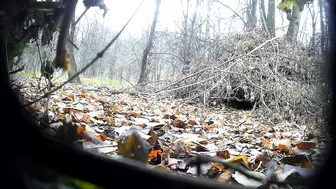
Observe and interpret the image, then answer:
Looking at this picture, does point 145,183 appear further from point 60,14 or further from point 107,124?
point 107,124

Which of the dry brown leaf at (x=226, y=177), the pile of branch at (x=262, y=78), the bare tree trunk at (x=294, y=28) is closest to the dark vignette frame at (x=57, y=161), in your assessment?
the dry brown leaf at (x=226, y=177)

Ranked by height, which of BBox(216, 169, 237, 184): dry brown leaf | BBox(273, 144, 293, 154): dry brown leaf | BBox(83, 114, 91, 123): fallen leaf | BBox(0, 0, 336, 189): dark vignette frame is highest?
BBox(0, 0, 336, 189): dark vignette frame

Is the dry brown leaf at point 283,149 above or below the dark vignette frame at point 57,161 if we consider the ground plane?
below

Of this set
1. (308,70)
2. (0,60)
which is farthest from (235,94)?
(0,60)

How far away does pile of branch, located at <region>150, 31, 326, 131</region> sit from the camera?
4055mm

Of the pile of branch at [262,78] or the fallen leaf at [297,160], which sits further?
the pile of branch at [262,78]

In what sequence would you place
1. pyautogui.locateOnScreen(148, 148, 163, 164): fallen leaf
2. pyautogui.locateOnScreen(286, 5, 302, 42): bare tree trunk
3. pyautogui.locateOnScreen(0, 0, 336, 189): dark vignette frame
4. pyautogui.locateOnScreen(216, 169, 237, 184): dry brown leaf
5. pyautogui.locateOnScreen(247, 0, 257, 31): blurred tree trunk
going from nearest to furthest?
pyautogui.locateOnScreen(0, 0, 336, 189): dark vignette frame < pyautogui.locateOnScreen(216, 169, 237, 184): dry brown leaf < pyautogui.locateOnScreen(148, 148, 163, 164): fallen leaf < pyautogui.locateOnScreen(286, 5, 302, 42): bare tree trunk < pyautogui.locateOnScreen(247, 0, 257, 31): blurred tree trunk

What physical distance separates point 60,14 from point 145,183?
0.74 metres

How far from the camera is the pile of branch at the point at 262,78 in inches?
160

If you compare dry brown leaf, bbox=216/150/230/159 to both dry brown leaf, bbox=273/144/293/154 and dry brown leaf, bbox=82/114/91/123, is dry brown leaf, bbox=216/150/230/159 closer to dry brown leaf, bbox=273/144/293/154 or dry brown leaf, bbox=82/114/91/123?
dry brown leaf, bbox=273/144/293/154

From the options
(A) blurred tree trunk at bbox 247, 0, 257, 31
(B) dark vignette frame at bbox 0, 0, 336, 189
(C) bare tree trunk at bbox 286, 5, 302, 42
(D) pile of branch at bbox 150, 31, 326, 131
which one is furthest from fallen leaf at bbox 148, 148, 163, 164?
(A) blurred tree trunk at bbox 247, 0, 257, 31

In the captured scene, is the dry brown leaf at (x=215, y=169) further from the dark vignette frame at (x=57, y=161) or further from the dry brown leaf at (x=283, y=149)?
the dry brown leaf at (x=283, y=149)

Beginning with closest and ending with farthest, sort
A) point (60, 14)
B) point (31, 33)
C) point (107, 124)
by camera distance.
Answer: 1. point (60, 14)
2. point (31, 33)
3. point (107, 124)

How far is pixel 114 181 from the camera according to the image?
0.58m
